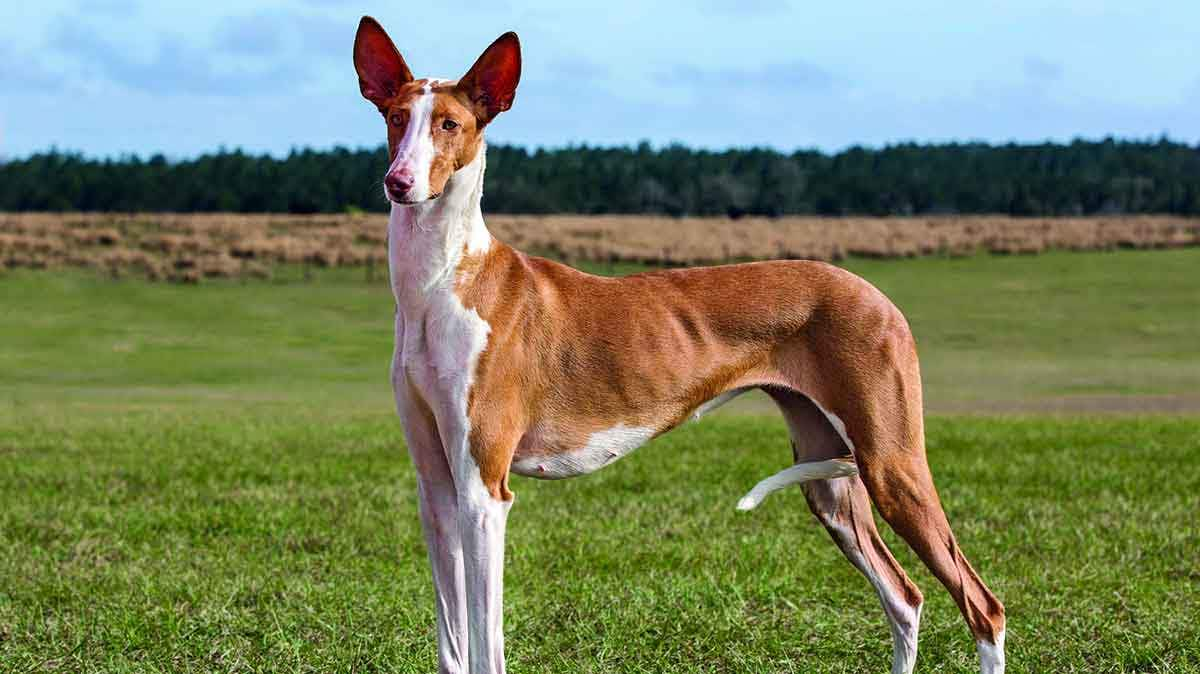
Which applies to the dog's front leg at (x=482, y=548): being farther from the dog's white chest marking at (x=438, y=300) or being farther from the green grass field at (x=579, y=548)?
the green grass field at (x=579, y=548)

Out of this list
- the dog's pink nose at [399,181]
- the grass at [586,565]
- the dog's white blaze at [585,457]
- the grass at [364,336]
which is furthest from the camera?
the grass at [364,336]

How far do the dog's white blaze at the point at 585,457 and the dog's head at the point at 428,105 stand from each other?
1.07 meters

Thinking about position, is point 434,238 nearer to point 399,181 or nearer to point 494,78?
point 399,181

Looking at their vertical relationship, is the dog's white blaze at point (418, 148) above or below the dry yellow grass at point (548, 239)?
above

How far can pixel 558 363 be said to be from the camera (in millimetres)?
4855

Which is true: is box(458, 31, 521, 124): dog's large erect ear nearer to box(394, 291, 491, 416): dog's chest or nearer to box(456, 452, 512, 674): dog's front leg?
box(394, 291, 491, 416): dog's chest

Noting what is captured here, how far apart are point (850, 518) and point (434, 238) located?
7.21 feet

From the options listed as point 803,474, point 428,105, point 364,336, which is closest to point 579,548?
point 803,474

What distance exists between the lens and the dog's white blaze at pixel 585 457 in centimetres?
486

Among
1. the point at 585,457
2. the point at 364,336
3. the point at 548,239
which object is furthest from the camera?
the point at 548,239

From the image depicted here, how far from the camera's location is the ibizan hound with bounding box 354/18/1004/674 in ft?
15.3

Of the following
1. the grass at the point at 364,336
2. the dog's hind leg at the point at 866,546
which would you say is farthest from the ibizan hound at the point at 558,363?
the grass at the point at 364,336

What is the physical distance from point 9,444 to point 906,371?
46.3 feet

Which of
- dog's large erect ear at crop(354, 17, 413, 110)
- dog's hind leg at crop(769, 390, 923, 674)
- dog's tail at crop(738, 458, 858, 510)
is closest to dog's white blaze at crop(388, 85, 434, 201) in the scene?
dog's large erect ear at crop(354, 17, 413, 110)
